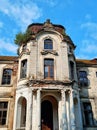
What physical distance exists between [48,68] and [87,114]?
678 cm

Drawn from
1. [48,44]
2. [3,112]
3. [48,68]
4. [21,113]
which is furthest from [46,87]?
[48,44]

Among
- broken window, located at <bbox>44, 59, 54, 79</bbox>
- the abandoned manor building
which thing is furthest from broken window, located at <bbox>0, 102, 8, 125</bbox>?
broken window, located at <bbox>44, 59, 54, 79</bbox>

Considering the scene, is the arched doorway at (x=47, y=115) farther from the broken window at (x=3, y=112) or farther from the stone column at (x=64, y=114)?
the broken window at (x=3, y=112)

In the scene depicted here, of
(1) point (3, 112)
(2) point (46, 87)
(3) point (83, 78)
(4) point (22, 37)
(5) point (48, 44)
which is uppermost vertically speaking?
(4) point (22, 37)

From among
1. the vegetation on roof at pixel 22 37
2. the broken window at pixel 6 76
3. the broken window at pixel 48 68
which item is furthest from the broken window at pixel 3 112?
the vegetation on roof at pixel 22 37

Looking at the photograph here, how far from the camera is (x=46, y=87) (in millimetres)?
16406

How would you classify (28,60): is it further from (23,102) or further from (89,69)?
(89,69)

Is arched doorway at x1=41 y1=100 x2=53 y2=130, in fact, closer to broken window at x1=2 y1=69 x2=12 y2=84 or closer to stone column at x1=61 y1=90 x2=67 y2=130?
stone column at x1=61 y1=90 x2=67 y2=130

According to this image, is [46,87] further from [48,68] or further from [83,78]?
[83,78]

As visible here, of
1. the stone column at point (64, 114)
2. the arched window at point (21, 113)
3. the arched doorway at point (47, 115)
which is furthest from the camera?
the arched doorway at point (47, 115)

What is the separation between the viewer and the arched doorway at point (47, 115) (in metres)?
17.2

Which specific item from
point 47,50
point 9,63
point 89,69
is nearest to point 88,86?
point 89,69

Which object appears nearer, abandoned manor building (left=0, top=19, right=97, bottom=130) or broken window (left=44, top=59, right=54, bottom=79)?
abandoned manor building (left=0, top=19, right=97, bottom=130)

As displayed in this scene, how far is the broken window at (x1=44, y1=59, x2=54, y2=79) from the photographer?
17708 mm
